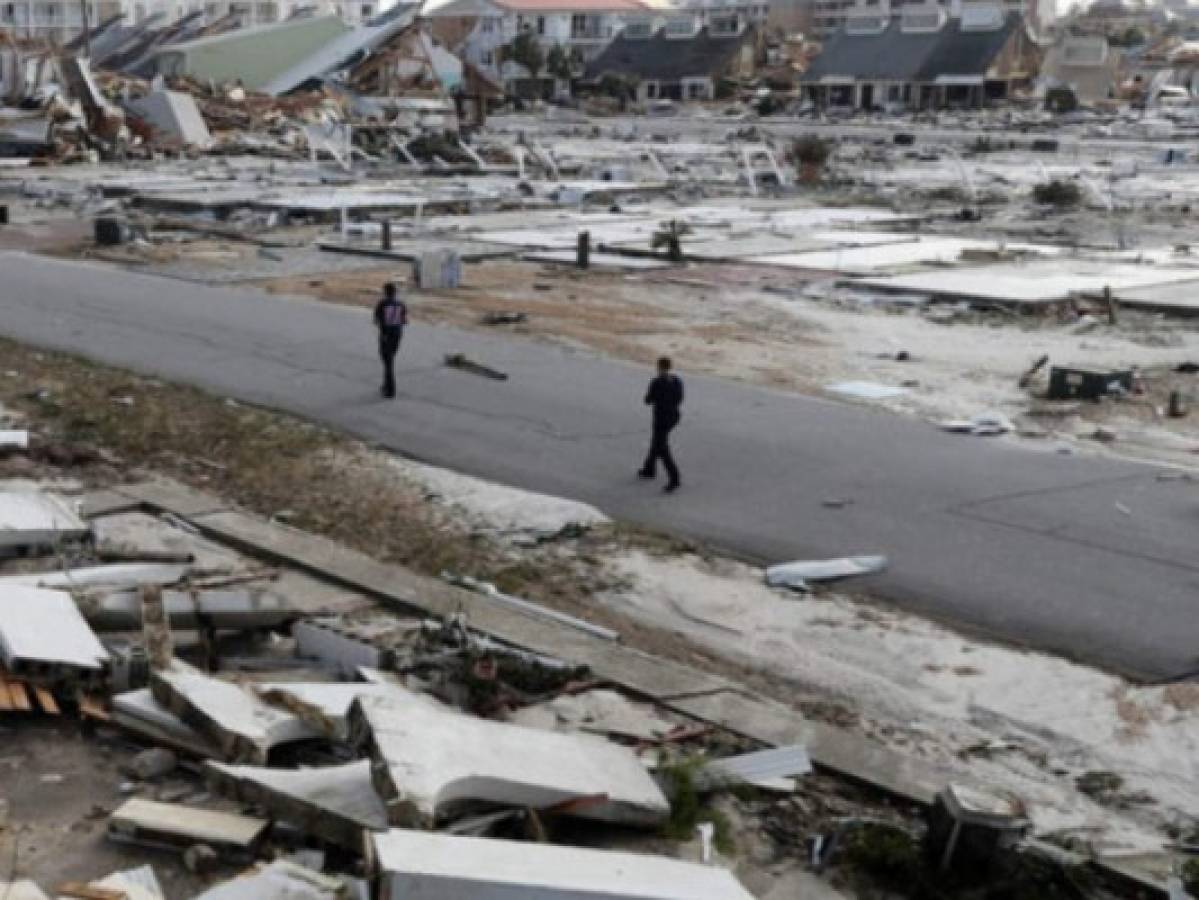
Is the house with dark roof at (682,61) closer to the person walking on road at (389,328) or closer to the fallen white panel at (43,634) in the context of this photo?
the person walking on road at (389,328)

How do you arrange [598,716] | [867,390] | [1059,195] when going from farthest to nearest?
[1059,195], [867,390], [598,716]

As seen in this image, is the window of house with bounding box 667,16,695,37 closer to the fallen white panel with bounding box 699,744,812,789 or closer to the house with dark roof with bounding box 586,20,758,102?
the house with dark roof with bounding box 586,20,758,102

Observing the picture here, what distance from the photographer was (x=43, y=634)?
862 cm

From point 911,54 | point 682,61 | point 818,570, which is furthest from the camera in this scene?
point 682,61

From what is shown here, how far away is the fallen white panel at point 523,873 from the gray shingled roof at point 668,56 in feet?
385

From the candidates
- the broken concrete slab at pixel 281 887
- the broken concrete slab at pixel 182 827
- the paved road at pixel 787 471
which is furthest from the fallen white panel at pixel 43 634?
the paved road at pixel 787 471

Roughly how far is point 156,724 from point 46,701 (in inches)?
30.1

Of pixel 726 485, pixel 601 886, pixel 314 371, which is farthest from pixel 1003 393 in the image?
pixel 601 886

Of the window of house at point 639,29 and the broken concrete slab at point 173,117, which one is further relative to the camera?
the window of house at point 639,29

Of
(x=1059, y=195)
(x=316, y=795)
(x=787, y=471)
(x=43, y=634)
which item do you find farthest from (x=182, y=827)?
(x=1059, y=195)

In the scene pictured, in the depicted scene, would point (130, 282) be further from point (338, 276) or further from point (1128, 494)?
point (1128, 494)

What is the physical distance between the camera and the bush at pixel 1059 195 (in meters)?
43.4

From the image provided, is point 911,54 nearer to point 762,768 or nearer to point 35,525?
point 35,525

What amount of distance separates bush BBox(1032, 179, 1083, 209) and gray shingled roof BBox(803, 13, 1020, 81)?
6468cm
